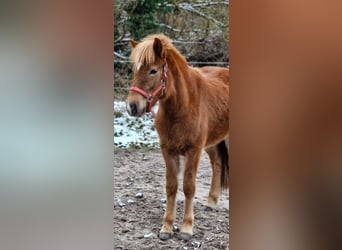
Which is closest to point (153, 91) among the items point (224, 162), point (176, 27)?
point (176, 27)

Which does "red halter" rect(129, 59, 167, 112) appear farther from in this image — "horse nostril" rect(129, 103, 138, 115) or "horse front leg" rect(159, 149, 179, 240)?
"horse front leg" rect(159, 149, 179, 240)

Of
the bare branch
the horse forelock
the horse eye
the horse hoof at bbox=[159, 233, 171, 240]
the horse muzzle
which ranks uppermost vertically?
the bare branch

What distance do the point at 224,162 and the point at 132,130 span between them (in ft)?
1.40

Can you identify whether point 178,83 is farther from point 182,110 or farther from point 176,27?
point 176,27

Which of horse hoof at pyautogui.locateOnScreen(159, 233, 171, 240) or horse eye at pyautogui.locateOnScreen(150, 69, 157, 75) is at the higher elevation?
horse eye at pyautogui.locateOnScreen(150, 69, 157, 75)

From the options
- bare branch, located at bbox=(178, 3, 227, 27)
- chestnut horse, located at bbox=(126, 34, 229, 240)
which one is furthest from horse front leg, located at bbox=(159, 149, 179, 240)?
bare branch, located at bbox=(178, 3, 227, 27)

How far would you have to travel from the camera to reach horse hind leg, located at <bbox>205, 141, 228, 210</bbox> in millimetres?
1716

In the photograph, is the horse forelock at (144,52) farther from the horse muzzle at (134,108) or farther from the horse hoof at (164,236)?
the horse hoof at (164,236)

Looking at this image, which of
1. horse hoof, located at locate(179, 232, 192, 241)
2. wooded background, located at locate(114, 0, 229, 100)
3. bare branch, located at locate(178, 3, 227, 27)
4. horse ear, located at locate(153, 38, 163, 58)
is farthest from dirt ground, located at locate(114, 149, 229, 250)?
bare branch, located at locate(178, 3, 227, 27)

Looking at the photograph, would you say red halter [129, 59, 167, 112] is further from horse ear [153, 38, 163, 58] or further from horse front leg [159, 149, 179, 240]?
horse front leg [159, 149, 179, 240]

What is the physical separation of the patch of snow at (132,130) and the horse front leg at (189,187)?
0.54 ft

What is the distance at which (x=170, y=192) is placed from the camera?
172cm
